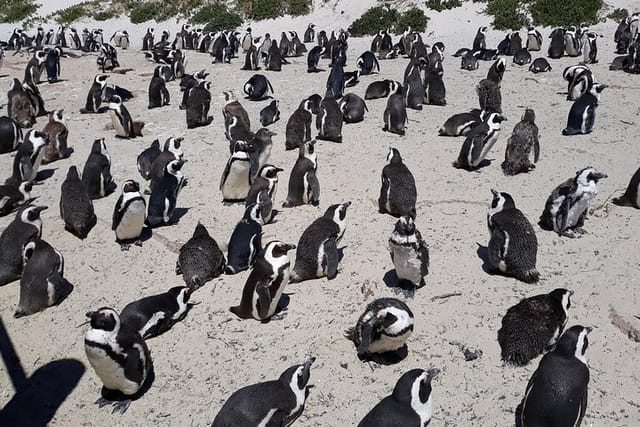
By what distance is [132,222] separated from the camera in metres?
6.30

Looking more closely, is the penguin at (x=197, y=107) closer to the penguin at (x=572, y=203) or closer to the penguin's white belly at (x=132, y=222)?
the penguin's white belly at (x=132, y=222)

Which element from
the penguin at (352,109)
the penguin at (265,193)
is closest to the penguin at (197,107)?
the penguin at (352,109)

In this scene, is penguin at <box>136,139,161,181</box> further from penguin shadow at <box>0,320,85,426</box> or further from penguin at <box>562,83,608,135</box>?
penguin at <box>562,83,608,135</box>

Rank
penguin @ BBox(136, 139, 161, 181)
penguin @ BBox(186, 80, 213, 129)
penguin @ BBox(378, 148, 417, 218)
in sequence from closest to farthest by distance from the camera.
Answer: penguin @ BBox(378, 148, 417, 218)
penguin @ BBox(136, 139, 161, 181)
penguin @ BBox(186, 80, 213, 129)

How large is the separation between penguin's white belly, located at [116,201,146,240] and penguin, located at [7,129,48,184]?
2.72 meters

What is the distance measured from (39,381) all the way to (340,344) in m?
2.30

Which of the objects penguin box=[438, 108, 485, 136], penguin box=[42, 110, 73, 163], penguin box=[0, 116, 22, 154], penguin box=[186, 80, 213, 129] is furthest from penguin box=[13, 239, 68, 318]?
penguin box=[438, 108, 485, 136]

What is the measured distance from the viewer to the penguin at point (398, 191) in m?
6.42

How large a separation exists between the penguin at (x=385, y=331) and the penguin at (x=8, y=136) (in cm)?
790

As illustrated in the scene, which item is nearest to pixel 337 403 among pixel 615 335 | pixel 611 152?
pixel 615 335

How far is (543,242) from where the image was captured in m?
5.99

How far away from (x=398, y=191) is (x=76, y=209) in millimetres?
3534

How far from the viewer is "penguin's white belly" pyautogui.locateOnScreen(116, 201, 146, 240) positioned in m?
6.21

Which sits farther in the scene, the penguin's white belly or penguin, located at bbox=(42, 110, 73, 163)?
penguin, located at bbox=(42, 110, 73, 163)
